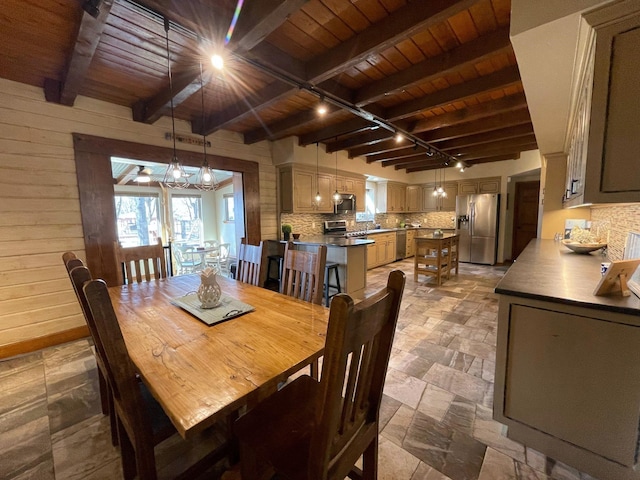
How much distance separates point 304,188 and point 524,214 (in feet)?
19.2

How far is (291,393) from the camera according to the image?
122 cm

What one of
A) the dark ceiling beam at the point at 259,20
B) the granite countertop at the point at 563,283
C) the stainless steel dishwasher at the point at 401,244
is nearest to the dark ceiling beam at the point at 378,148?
Result: the stainless steel dishwasher at the point at 401,244

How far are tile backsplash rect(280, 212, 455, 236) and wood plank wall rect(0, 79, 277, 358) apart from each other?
2.92m

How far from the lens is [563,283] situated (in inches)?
60.4

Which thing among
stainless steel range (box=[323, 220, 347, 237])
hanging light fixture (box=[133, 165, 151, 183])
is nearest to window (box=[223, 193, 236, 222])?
hanging light fixture (box=[133, 165, 151, 183])

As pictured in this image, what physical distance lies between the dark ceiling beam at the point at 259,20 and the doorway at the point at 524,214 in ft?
24.4

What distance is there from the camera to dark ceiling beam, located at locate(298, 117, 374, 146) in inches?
148

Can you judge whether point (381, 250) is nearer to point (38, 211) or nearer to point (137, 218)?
point (38, 211)

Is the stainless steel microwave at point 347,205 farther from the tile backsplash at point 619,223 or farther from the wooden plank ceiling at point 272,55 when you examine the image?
the tile backsplash at point 619,223

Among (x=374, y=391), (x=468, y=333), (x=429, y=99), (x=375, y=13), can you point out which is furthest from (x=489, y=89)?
(x=374, y=391)

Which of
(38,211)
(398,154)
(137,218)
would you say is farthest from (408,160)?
(137,218)

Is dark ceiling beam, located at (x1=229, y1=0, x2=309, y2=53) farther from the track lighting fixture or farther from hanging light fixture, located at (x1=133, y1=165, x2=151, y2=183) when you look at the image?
hanging light fixture, located at (x1=133, y1=165, x2=151, y2=183)

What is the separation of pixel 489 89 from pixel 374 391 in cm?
294

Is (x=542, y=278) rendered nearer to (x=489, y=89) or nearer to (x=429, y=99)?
(x=489, y=89)
